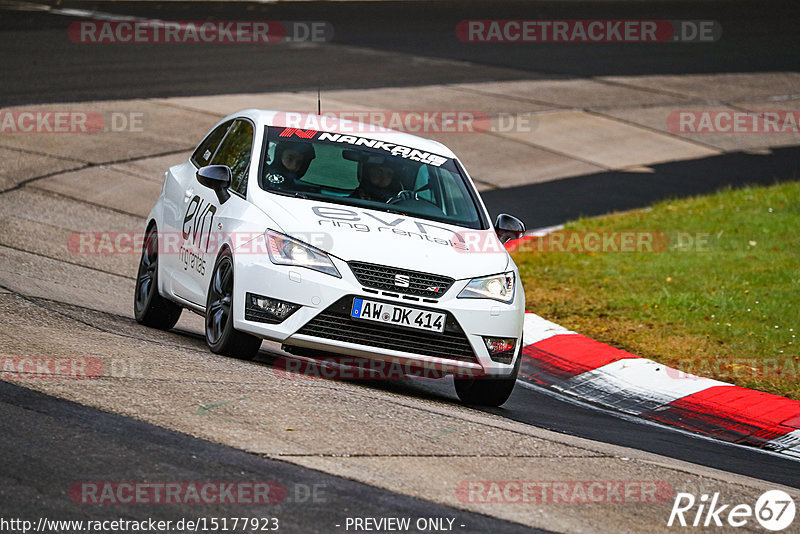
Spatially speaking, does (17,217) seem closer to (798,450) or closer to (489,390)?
(489,390)

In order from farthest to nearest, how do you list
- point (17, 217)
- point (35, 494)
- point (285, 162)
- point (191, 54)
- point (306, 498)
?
1. point (191, 54)
2. point (17, 217)
3. point (285, 162)
4. point (306, 498)
5. point (35, 494)

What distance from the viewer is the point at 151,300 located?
30.2 feet

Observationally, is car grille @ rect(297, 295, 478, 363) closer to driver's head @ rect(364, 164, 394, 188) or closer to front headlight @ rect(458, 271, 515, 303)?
front headlight @ rect(458, 271, 515, 303)

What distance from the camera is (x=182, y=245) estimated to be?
8.82 meters

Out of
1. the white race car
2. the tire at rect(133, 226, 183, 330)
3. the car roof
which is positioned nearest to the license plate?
the white race car

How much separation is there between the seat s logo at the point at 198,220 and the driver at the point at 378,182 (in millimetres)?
1001

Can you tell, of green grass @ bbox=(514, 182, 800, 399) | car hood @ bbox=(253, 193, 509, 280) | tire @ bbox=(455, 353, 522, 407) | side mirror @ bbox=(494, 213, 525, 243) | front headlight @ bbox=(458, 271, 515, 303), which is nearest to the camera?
car hood @ bbox=(253, 193, 509, 280)

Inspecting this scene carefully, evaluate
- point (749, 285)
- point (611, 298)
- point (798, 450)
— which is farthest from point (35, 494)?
point (749, 285)

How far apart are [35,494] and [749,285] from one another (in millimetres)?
8433

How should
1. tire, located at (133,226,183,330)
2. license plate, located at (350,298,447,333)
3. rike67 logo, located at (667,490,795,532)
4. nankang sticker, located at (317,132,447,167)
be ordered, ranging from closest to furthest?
rike67 logo, located at (667,490,795,532), license plate, located at (350,298,447,333), nankang sticker, located at (317,132,447,167), tire, located at (133,226,183,330)

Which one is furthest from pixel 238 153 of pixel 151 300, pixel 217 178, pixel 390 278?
pixel 390 278

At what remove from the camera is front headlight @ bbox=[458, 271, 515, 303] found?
299 inches

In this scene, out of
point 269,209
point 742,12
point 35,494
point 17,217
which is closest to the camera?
point 35,494

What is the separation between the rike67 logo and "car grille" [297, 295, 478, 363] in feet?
6.50
